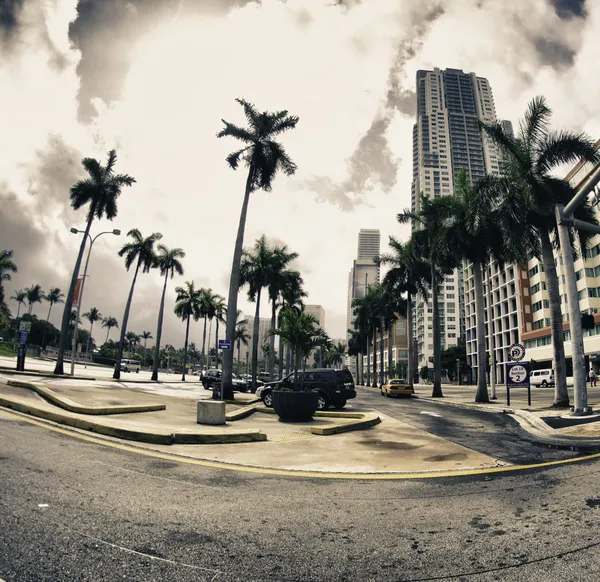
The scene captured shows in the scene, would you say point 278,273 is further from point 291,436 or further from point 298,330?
point 291,436

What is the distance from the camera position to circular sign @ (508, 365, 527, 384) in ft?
59.1

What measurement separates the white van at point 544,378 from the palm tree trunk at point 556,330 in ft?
111

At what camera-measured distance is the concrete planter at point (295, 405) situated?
1212 cm

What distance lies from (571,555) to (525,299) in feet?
284

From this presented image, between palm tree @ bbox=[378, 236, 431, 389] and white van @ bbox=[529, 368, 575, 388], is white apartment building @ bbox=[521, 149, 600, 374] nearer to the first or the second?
white van @ bbox=[529, 368, 575, 388]

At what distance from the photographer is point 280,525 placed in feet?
11.6

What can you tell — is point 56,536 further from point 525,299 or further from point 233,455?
point 525,299

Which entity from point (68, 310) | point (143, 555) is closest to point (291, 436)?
point (143, 555)

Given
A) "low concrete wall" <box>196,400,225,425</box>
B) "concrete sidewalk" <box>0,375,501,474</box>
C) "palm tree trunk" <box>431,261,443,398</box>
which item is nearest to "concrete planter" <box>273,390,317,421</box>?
"concrete sidewalk" <box>0,375,501,474</box>

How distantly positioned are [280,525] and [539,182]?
2134 cm

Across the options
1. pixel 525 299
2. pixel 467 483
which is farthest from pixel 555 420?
pixel 525 299

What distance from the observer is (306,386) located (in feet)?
57.7

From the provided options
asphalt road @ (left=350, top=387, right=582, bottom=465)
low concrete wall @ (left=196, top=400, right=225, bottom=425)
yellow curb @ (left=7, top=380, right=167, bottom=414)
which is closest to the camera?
asphalt road @ (left=350, top=387, right=582, bottom=465)

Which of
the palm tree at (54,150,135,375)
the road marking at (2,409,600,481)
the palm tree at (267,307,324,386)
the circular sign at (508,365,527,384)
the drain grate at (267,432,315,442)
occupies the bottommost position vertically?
the drain grate at (267,432,315,442)
